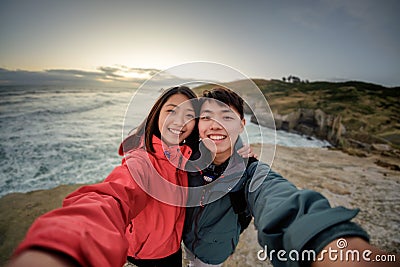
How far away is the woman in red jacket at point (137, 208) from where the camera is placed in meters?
0.60

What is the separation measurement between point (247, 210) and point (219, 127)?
2.31 feet

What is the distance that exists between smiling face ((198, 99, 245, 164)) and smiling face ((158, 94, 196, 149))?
0.15 m

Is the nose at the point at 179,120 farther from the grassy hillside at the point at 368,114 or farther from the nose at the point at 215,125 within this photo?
the grassy hillside at the point at 368,114

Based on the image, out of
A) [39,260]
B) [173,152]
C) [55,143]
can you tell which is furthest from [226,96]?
[55,143]

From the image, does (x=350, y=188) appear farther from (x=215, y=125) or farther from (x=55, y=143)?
(x=55, y=143)

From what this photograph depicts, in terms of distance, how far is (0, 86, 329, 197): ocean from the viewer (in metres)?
8.12

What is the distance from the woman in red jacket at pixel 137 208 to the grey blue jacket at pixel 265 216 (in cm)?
19

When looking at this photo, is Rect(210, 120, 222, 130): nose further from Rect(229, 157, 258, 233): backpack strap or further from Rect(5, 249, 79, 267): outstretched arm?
Rect(5, 249, 79, 267): outstretched arm

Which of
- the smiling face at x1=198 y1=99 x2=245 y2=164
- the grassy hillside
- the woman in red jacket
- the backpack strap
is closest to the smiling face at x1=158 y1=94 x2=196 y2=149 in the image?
the woman in red jacket

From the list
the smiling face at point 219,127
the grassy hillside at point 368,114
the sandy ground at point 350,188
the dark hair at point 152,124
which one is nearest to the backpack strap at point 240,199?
the smiling face at point 219,127

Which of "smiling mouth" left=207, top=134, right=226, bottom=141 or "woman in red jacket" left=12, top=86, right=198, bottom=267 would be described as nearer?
"woman in red jacket" left=12, top=86, right=198, bottom=267

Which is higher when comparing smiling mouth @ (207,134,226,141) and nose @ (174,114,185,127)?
nose @ (174,114,185,127)

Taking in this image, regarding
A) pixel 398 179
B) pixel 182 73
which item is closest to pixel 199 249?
pixel 182 73

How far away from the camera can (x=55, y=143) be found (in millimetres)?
13570
